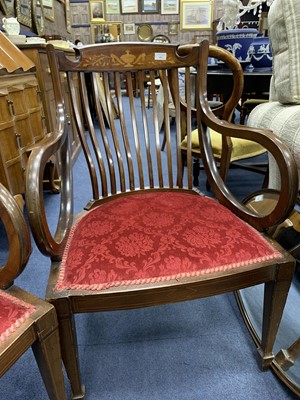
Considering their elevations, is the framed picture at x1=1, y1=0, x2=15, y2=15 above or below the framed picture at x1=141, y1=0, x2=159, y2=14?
below

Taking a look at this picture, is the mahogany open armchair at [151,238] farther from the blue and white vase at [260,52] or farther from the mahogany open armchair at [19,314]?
the blue and white vase at [260,52]

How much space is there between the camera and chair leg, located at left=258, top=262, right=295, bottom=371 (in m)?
0.73

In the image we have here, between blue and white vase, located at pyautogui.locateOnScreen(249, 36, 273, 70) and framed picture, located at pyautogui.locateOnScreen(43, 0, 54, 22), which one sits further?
framed picture, located at pyautogui.locateOnScreen(43, 0, 54, 22)

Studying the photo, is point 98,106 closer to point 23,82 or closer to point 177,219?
point 177,219

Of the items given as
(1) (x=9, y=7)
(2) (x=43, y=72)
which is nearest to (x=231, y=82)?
(2) (x=43, y=72)

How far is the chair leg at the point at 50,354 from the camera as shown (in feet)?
1.87

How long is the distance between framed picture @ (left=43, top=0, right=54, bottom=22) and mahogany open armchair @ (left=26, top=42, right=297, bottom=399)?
3649 millimetres

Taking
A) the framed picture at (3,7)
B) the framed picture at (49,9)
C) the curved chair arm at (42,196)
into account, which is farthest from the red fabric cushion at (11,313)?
the framed picture at (49,9)

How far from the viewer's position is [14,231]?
1.82 ft

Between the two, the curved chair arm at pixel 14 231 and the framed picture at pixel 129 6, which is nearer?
the curved chair arm at pixel 14 231

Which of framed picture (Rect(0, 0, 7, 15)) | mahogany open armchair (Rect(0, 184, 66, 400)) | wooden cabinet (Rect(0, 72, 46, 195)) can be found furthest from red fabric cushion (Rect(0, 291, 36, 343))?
framed picture (Rect(0, 0, 7, 15))

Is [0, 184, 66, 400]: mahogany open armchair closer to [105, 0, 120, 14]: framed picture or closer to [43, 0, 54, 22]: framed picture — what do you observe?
[43, 0, 54, 22]: framed picture

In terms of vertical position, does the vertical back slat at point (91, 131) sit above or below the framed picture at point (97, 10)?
below

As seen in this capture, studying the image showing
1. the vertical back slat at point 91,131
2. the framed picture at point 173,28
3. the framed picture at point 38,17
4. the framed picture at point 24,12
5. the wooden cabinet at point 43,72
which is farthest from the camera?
the framed picture at point 173,28
